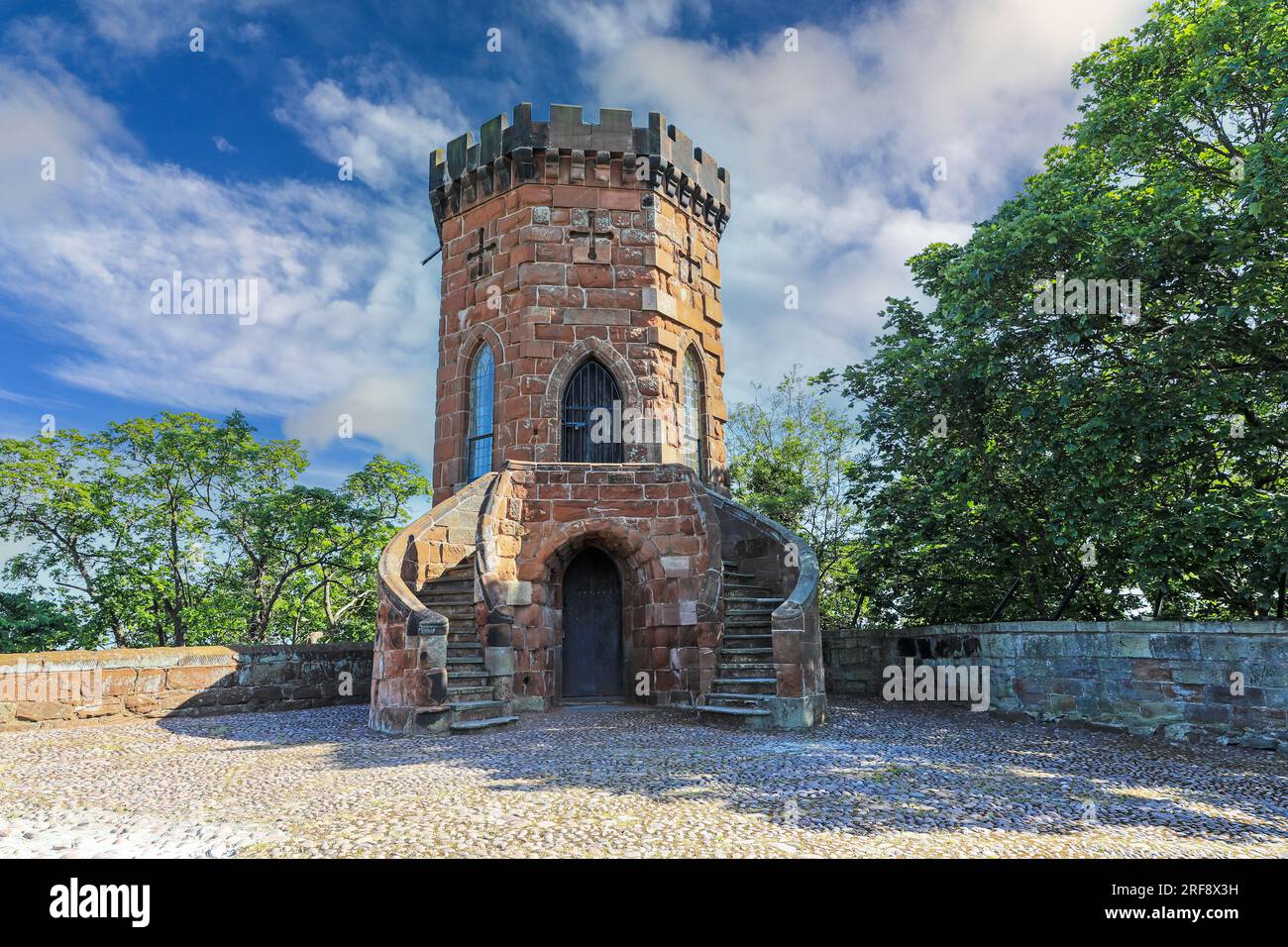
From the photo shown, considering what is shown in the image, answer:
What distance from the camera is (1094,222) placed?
998 cm

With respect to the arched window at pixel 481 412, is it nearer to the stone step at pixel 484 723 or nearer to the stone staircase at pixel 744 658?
the stone staircase at pixel 744 658

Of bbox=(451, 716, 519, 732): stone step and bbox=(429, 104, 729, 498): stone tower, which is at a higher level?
bbox=(429, 104, 729, 498): stone tower

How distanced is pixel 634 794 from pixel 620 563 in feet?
21.4

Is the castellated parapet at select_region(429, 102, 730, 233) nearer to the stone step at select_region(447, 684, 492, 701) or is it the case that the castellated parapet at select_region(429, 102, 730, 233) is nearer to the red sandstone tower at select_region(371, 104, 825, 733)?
the red sandstone tower at select_region(371, 104, 825, 733)

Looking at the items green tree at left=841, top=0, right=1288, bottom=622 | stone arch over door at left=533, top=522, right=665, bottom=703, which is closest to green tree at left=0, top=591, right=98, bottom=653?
stone arch over door at left=533, top=522, right=665, bottom=703

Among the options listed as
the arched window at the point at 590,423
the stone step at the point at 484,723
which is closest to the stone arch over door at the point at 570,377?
the arched window at the point at 590,423

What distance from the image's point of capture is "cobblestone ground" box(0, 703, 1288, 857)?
448cm

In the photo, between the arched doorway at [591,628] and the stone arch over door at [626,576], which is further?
the arched doorway at [591,628]

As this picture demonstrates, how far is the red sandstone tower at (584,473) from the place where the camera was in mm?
9883

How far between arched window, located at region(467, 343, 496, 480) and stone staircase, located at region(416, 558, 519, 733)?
2583 mm

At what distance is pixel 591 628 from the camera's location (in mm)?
12250

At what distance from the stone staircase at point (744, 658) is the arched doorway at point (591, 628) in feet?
6.31

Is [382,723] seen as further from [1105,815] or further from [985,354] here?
[985,354]
